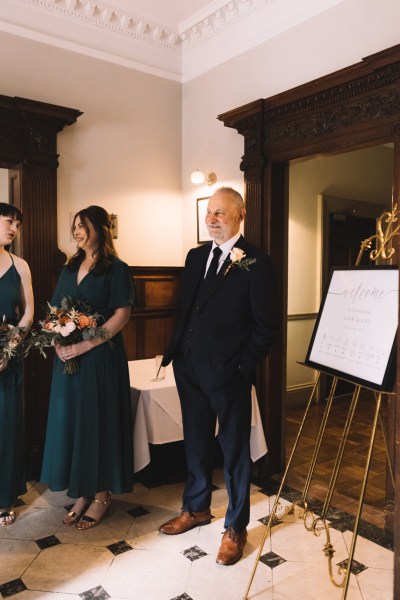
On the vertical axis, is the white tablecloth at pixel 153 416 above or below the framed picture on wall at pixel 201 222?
below

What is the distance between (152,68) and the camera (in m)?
4.36

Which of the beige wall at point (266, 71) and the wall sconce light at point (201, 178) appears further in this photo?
the wall sconce light at point (201, 178)

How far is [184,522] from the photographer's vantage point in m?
2.92

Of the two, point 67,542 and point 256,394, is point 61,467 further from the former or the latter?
point 256,394

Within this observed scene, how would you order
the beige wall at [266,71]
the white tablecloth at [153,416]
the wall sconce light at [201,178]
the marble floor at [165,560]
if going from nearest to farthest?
the marble floor at [165,560], the beige wall at [266,71], the white tablecloth at [153,416], the wall sconce light at [201,178]

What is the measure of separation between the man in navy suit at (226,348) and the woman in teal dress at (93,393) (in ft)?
1.16

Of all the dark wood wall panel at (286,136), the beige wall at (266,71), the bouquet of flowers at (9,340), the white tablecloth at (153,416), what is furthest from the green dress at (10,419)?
the beige wall at (266,71)

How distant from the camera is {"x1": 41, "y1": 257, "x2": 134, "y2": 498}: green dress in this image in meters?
2.90

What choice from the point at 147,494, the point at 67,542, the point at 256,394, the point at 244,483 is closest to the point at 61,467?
the point at 67,542

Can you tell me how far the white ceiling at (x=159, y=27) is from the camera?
364cm

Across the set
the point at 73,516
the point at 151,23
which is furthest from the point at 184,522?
the point at 151,23

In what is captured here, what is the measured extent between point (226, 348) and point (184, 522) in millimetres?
1042

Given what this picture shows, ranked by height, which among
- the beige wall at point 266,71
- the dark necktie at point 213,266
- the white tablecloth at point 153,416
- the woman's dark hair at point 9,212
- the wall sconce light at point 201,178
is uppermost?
the beige wall at point 266,71

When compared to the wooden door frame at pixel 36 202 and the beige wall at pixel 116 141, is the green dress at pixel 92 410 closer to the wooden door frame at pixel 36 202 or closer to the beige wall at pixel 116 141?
the wooden door frame at pixel 36 202
